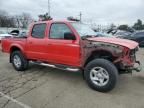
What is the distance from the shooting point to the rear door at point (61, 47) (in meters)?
5.55

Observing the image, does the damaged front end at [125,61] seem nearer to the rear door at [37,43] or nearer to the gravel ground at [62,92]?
the gravel ground at [62,92]

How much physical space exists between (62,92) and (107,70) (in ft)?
4.28

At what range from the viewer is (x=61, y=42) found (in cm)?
584

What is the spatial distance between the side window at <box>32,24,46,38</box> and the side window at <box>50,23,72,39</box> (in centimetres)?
40

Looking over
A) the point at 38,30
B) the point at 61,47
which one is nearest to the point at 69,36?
the point at 61,47

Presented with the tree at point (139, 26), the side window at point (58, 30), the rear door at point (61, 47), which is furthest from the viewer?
the tree at point (139, 26)

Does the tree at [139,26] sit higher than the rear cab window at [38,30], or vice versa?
the tree at [139,26]

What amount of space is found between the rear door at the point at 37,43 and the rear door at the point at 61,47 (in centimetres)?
31

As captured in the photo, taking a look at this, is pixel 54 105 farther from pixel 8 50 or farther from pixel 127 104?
pixel 8 50

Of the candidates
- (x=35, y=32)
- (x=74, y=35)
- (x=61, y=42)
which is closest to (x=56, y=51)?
(x=61, y=42)

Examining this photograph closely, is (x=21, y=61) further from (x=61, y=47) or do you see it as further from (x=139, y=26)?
(x=139, y=26)

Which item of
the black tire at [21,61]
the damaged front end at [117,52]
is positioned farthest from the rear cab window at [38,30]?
the damaged front end at [117,52]

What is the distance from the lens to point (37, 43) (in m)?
6.62

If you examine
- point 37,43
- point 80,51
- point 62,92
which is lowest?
point 62,92
